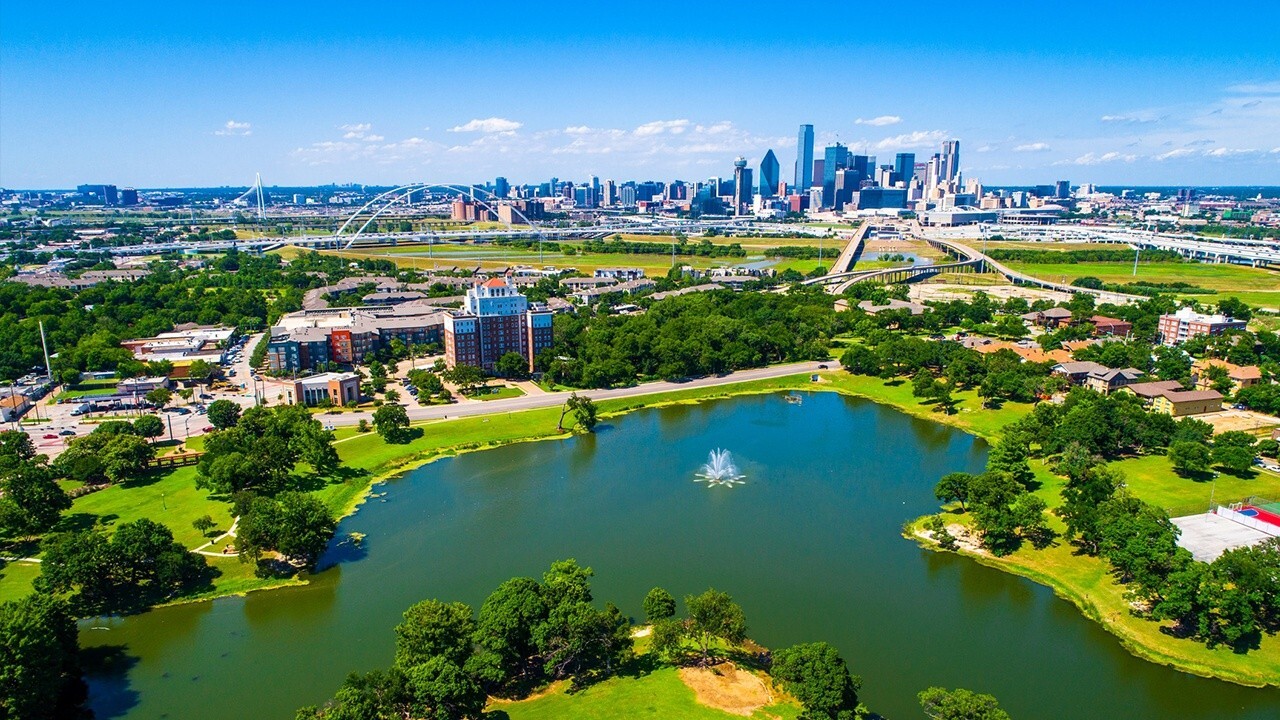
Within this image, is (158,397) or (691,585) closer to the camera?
(691,585)

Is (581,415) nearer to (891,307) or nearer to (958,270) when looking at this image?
(891,307)

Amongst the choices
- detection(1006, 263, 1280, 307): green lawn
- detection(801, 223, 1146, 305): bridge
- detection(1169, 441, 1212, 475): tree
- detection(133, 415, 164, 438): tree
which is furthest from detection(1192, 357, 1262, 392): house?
detection(133, 415, 164, 438): tree

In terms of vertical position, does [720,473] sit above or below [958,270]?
below

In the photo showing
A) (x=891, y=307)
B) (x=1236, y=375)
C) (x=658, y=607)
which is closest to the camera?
(x=658, y=607)

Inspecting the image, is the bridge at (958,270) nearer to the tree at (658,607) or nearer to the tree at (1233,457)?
the tree at (1233,457)

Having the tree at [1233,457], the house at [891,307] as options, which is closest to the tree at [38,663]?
the tree at [1233,457]

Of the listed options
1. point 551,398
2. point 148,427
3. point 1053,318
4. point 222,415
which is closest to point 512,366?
point 551,398


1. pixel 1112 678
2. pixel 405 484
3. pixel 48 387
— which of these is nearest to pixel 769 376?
pixel 405 484
